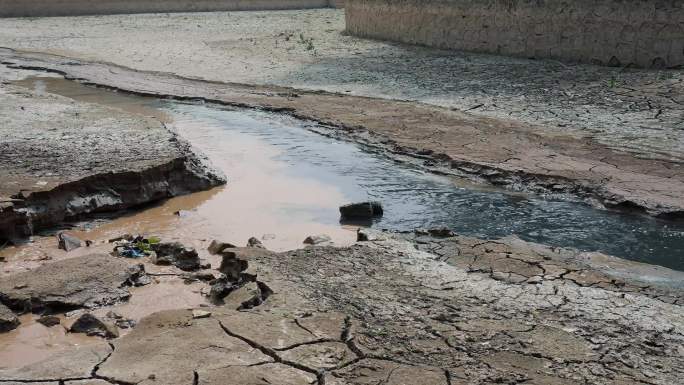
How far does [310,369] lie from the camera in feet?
10.5

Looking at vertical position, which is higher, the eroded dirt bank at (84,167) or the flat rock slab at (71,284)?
the eroded dirt bank at (84,167)

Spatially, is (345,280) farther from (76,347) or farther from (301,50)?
(301,50)

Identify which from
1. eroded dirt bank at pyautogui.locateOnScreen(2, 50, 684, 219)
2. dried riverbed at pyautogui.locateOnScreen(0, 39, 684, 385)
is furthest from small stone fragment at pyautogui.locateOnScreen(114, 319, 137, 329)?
eroded dirt bank at pyautogui.locateOnScreen(2, 50, 684, 219)

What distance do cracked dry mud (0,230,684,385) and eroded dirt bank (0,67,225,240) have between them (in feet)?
6.33

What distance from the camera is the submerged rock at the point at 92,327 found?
389 centimetres

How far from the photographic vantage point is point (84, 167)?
6.43 meters

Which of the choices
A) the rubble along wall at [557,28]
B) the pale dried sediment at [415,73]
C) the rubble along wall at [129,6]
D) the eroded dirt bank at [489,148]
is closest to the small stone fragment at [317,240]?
the eroded dirt bank at [489,148]

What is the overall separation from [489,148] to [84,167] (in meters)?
3.83

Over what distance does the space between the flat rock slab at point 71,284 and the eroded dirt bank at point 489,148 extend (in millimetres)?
3522

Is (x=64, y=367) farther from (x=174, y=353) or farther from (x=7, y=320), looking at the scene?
(x=7, y=320)

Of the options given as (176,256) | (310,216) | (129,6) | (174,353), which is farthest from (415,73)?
(129,6)

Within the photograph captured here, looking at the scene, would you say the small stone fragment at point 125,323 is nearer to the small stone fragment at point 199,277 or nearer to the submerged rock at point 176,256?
the small stone fragment at point 199,277

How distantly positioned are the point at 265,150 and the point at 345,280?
4.25 metres

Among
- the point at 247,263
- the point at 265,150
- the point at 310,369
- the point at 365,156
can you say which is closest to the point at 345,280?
the point at 247,263
